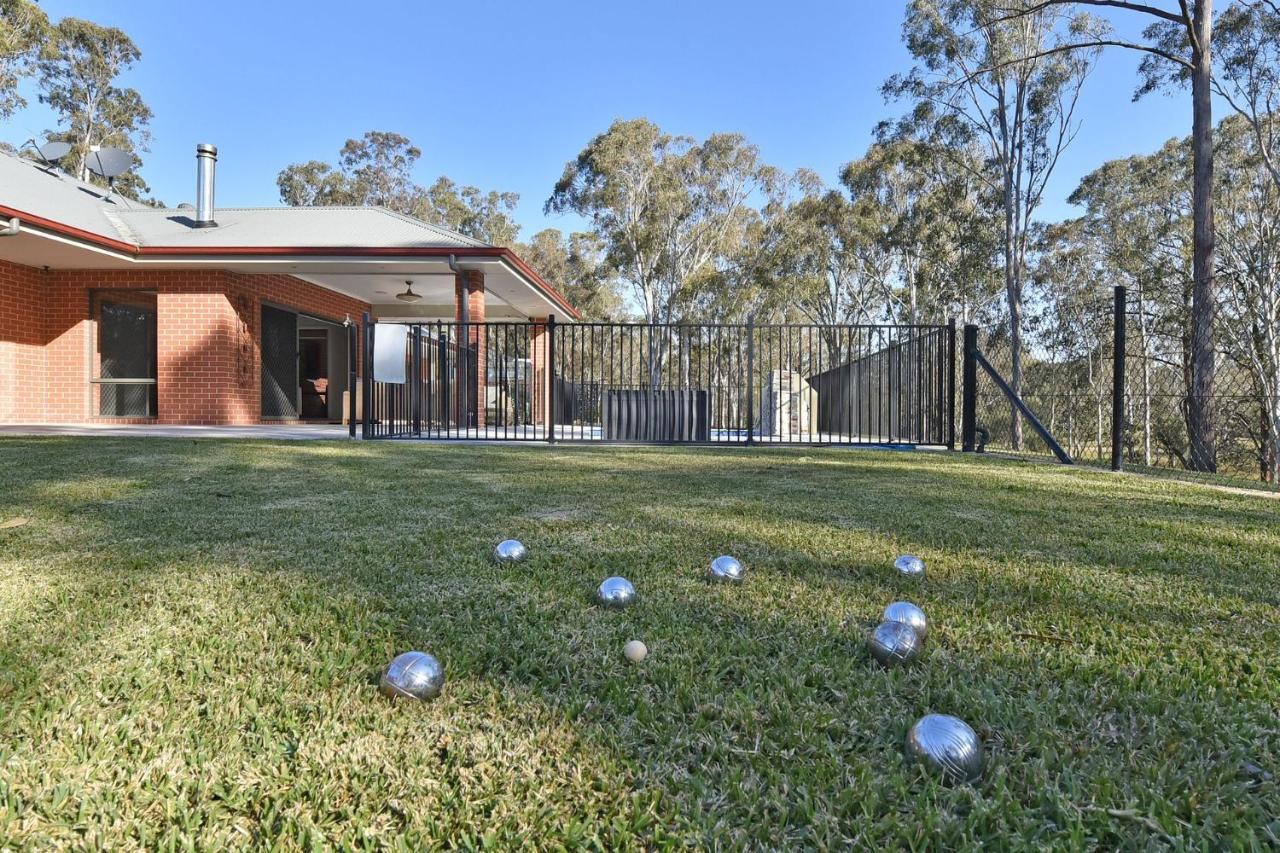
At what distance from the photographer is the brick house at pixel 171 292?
10.5 m

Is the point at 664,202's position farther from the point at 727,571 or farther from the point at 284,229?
the point at 727,571

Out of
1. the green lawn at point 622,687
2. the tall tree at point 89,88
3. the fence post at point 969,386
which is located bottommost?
the green lawn at point 622,687

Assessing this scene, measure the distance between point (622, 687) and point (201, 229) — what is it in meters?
13.6

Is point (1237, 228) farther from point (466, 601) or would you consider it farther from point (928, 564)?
point (466, 601)

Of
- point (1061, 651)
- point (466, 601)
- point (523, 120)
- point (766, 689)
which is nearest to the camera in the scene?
point (766, 689)

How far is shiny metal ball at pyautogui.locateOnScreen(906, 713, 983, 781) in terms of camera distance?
2.93 feet

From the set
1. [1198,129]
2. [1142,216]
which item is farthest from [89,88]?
[1142,216]

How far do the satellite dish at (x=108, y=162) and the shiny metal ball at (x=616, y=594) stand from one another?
15138mm

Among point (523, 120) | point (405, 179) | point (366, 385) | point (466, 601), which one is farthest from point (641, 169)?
point (466, 601)

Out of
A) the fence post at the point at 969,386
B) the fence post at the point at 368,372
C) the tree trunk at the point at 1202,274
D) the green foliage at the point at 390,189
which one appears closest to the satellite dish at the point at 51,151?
the fence post at the point at 368,372

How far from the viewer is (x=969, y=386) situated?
24.1 ft

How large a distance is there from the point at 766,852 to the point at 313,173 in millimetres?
34074

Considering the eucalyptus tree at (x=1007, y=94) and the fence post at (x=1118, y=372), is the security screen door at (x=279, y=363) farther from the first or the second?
the eucalyptus tree at (x=1007, y=94)

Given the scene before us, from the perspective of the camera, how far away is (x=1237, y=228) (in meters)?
17.6
